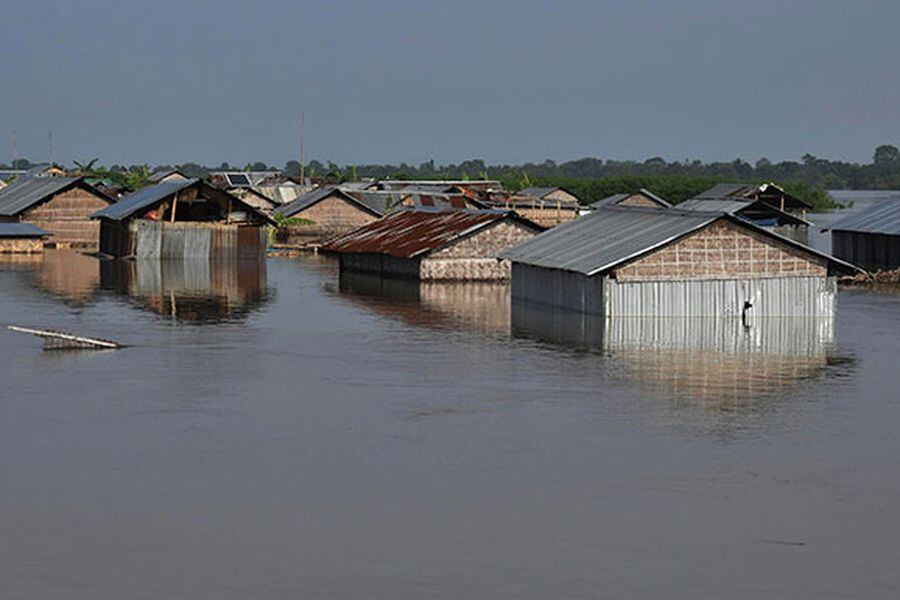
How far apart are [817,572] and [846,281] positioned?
36.9 metres

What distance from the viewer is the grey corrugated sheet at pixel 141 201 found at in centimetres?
6341

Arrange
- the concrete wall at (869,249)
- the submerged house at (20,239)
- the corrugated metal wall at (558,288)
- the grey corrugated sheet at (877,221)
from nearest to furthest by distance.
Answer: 1. the corrugated metal wall at (558,288)
2. the grey corrugated sheet at (877,221)
3. the concrete wall at (869,249)
4. the submerged house at (20,239)

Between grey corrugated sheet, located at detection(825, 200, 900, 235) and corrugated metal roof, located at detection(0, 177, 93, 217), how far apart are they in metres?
33.0

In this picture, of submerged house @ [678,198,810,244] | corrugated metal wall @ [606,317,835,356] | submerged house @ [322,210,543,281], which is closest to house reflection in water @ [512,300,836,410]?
corrugated metal wall @ [606,317,835,356]

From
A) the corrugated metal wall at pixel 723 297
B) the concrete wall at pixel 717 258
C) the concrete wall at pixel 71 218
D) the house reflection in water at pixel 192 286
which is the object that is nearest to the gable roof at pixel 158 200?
the house reflection in water at pixel 192 286

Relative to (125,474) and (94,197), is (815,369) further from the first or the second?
(94,197)

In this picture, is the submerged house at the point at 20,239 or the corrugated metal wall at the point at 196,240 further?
the submerged house at the point at 20,239

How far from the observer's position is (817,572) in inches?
663

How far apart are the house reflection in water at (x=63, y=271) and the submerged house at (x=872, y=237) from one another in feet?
87.5

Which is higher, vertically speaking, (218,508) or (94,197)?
(94,197)

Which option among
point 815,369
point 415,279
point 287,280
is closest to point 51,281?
point 287,280

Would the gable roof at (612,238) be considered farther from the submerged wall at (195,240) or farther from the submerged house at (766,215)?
the submerged house at (766,215)

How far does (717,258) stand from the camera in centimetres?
3772

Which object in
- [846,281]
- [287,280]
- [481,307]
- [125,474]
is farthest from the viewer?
[287,280]
